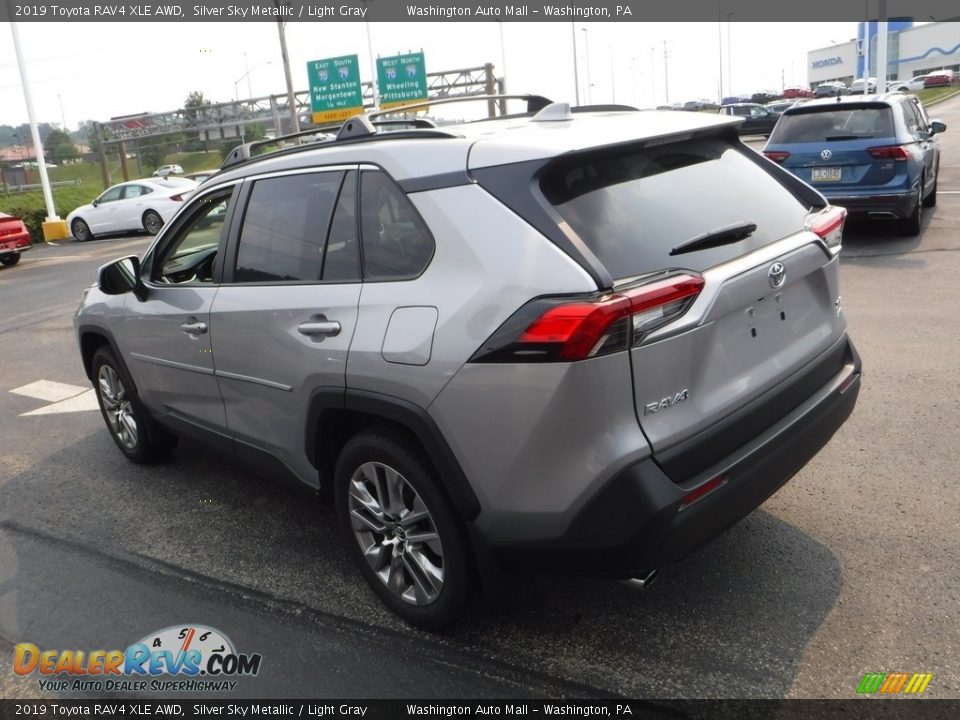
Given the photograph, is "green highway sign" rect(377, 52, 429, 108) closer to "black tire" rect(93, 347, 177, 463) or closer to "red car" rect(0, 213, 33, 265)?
"red car" rect(0, 213, 33, 265)

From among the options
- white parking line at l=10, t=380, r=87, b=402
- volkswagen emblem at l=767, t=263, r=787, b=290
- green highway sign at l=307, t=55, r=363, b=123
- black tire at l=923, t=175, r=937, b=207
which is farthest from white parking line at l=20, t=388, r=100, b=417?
green highway sign at l=307, t=55, r=363, b=123

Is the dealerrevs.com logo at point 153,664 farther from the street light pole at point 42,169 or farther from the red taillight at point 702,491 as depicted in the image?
the street light pole at point 42,169

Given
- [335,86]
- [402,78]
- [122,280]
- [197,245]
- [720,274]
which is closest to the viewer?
[720,274]

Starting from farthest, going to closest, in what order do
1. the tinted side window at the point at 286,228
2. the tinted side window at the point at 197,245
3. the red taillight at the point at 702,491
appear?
the tinted side window at the point at 197,245, the tinted side window at the point at 286,228, the red taillight at the point at 702,491

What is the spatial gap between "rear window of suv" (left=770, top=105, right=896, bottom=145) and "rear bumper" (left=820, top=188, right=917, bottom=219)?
705 millimetres

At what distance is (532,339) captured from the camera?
2465mm

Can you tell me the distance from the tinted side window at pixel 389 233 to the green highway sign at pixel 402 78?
129ft

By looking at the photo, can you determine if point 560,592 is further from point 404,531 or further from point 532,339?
point 532,339

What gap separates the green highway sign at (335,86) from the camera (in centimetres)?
3888

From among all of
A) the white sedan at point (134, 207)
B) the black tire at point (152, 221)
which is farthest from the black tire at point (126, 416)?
the black tire at point (152, 221)

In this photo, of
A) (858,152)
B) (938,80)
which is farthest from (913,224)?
(938,80)

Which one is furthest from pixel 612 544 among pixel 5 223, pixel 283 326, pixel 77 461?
pixel 5 223

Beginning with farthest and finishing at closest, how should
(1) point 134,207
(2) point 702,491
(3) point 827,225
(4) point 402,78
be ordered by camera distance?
1. (4) point 402,78
2. (1) point 134,207
3. (3) point 827,225
4. (2) point 702,491

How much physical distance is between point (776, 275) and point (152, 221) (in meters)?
20.5
